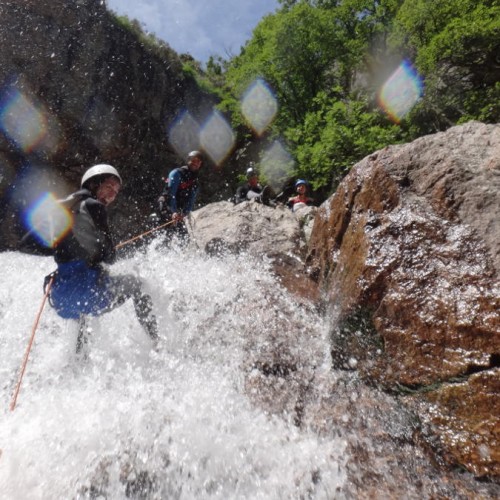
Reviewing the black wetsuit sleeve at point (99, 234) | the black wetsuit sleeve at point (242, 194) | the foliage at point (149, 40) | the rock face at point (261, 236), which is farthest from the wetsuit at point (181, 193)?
the foliage at point (149, 40)

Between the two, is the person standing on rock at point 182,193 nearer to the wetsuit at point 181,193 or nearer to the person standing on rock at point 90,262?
the wetsuit at point 181,193

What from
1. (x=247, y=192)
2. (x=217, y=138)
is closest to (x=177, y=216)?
(x=247, y=192)

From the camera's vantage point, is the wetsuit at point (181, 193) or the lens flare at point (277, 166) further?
the lens flare at point (277, 166)

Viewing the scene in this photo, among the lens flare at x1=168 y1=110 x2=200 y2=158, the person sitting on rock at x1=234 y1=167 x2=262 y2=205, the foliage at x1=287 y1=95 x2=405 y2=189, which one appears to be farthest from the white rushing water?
the lens flare at x1=168 y1=110 x2=200 y2=158

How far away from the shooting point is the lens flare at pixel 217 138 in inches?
752

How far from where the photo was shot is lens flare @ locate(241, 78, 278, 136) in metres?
17.6

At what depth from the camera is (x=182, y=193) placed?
7.14m

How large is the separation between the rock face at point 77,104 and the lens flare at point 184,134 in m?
0.11

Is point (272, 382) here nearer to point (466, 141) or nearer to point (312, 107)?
point (466, 141)

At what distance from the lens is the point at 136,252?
7926 millimetres

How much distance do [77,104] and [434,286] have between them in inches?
660

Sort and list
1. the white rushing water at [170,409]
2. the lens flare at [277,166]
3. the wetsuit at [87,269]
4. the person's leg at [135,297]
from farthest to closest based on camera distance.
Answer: the lens flare at [277,166] < the person's leg at [135,297] < the wetsuit at [87,269] < the white rushing water at [170,409]

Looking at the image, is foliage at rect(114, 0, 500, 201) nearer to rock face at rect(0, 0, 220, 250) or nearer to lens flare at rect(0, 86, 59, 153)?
rock face at rect(0, 0, 220, 250)

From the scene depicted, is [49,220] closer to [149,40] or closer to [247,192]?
[247,192]
